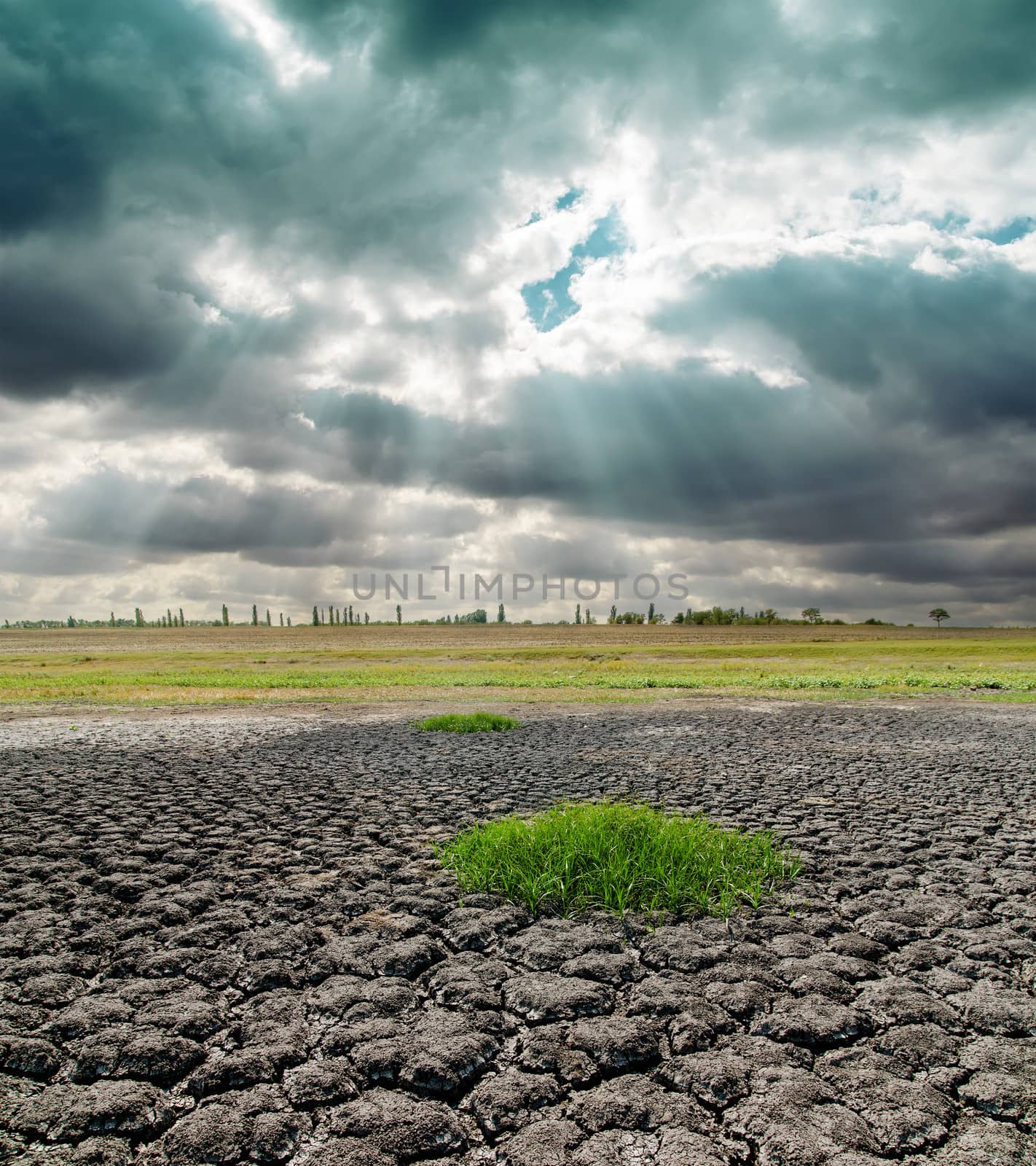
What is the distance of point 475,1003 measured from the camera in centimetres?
387

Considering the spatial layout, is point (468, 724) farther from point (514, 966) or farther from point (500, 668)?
point (500, 668)

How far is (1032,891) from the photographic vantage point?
18.7ft

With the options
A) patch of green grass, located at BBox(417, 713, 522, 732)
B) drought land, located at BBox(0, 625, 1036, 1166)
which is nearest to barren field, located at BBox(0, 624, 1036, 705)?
patch of green grass, located at BBox(417, 713, 522, 732)

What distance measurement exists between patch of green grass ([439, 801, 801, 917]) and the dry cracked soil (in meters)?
0.23

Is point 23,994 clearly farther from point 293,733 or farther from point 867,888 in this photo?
point 293,733

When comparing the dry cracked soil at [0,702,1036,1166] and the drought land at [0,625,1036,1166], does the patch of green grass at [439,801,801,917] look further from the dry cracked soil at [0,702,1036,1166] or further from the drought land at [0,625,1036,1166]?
the dry cracked soil at [0,702,1036,1166]

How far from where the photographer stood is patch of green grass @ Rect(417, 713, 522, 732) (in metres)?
16.3

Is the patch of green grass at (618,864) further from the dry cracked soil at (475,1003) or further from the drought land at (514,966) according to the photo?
the dry cracked soil at (475,1003)

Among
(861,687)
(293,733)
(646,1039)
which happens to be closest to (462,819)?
(646,1039)

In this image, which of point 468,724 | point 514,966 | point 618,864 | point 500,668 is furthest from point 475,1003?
point 500,668

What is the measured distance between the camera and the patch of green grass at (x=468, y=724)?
640 inches

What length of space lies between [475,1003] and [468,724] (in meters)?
12.8

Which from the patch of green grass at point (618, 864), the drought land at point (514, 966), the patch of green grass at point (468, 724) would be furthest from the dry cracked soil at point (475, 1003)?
the patch of green grass at point (468, 724)

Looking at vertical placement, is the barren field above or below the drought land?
below
